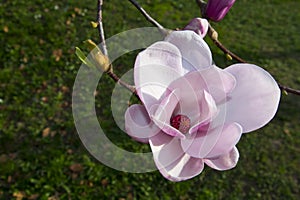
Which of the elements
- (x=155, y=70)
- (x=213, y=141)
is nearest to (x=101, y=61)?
(x=155, y=70)

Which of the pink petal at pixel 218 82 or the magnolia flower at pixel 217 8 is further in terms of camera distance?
the magnolia flower at pixel 217 8

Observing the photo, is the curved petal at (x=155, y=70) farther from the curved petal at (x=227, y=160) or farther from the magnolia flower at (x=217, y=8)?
the magnolia flower at (x=217, y=8)

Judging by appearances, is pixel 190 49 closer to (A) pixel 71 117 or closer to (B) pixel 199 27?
(B) pixel 199 27

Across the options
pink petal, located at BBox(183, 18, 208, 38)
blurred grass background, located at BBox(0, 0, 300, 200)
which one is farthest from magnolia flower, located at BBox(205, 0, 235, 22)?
blurred grass background, located at BBox(0, 0, 300, 200)

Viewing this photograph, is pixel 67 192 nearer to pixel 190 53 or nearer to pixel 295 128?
pixel 295 128

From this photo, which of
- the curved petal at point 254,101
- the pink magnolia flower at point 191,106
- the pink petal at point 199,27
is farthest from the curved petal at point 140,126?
the pink petal at point 199,27

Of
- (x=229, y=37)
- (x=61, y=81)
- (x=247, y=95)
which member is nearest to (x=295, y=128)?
(x=229, y=37)

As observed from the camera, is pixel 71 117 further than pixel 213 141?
Yes

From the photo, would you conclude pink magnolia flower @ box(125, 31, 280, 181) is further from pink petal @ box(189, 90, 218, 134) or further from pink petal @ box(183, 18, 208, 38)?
pink petal @ box(183, 18, 208, 38)
